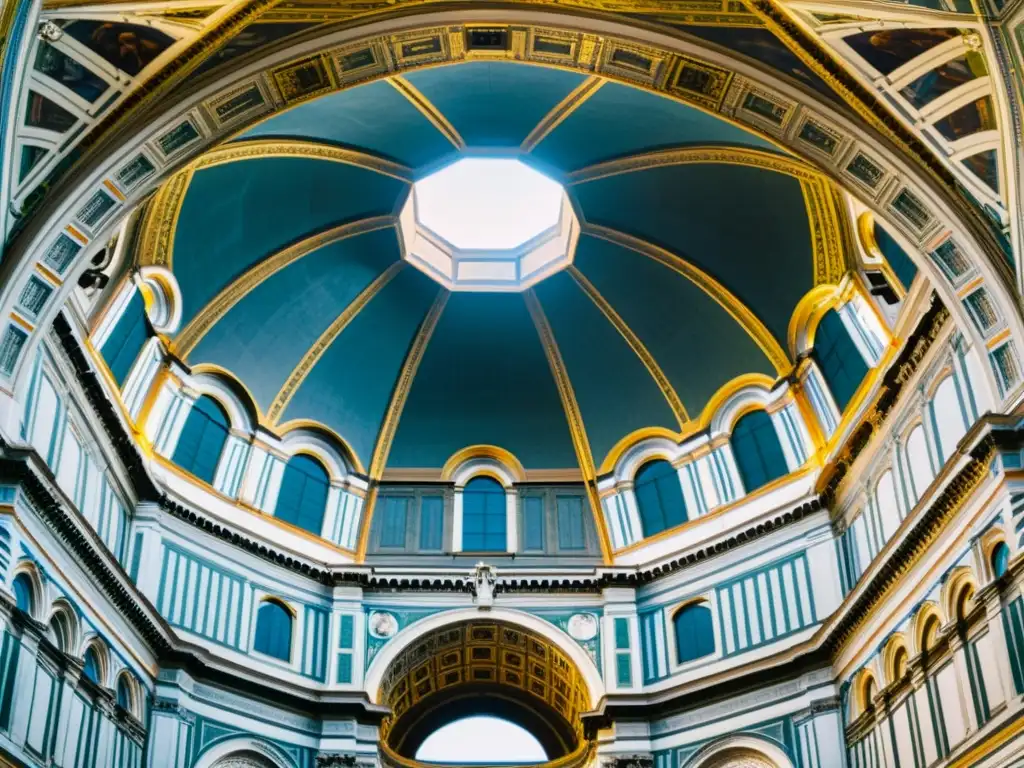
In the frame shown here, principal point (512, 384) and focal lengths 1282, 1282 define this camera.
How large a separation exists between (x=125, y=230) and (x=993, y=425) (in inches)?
701

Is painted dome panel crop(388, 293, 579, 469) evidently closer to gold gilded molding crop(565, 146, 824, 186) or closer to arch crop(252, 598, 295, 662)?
gold gilded molding crop(565, 146, 824, 186)

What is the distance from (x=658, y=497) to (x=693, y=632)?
3.94 metres

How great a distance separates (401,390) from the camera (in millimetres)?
35156

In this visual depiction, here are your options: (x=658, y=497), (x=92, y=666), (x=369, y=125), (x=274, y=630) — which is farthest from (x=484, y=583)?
(x=369, y=125)

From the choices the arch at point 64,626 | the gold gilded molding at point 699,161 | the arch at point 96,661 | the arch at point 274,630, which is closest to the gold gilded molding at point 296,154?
the gold gilded molding at point 699,161

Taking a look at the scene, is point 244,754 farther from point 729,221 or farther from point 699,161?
point 699,161

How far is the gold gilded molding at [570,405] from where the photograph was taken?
34844mm

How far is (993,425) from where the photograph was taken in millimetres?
20969

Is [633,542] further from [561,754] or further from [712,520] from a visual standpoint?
[561,754]

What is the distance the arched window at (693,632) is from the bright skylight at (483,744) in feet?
20.2

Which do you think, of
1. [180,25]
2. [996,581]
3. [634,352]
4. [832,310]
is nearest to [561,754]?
[634,352]

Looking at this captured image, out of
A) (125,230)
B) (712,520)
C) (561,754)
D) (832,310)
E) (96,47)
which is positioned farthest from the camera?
(561,754)

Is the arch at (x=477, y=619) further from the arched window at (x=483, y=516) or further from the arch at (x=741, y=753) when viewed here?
the arch at (x=741, y=753)

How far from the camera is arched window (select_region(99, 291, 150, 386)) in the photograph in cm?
2758
